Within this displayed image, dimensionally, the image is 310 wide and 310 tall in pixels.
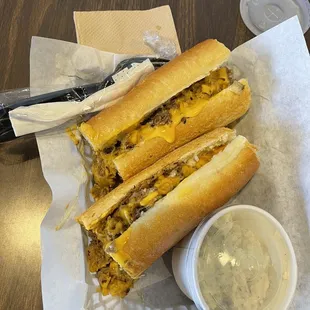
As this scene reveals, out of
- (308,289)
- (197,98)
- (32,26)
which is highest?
(32,26)

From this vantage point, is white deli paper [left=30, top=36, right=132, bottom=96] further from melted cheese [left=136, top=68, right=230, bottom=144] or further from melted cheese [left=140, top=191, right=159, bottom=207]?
melted cheese [left=140, top=191, right=159, bottom=207]

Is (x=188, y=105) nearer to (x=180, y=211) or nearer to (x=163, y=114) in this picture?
(x=163, y=114)

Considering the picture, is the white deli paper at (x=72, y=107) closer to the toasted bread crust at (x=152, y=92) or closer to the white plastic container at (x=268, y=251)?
the toasted bread crust at (x=152, y=92)

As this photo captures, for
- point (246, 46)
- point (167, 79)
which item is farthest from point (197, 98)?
point (246, 46)

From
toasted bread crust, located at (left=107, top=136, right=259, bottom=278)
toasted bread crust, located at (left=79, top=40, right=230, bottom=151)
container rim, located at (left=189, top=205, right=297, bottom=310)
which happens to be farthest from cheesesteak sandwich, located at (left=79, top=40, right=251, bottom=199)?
container rim, located at (left=189, top=205, right=297, bottom=310)

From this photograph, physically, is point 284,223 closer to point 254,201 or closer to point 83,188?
point 254,201

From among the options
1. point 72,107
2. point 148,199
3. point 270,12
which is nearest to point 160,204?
point 148,199

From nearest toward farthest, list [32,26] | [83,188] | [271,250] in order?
[271,250] < [83,188] < [32,26]

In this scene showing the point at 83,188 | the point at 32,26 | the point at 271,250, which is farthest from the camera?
the point at 32,26
